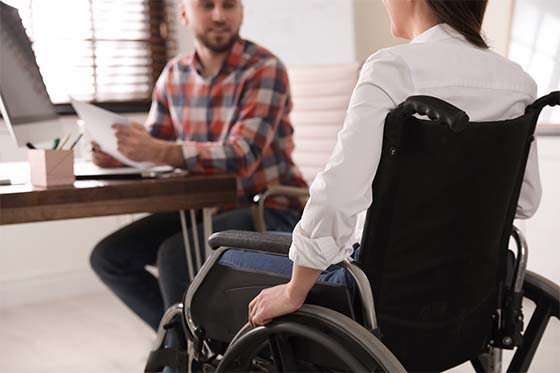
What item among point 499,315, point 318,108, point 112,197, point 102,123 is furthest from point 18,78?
point 318,108

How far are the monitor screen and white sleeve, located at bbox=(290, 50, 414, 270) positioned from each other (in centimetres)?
98

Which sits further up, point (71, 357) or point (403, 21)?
point (403, 21)

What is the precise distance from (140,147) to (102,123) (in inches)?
4.4

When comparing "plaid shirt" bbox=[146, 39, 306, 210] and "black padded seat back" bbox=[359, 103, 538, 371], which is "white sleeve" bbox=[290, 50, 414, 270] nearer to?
"black padded seat back" bbox=[359, 103, 538, 371]

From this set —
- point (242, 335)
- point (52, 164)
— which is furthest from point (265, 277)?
point (52, 164)

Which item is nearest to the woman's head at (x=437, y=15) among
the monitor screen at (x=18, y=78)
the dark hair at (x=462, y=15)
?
the dark hair at (x=462, y=15)

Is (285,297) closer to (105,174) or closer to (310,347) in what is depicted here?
(310,347)

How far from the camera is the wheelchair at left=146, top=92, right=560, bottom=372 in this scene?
1277 millimetres

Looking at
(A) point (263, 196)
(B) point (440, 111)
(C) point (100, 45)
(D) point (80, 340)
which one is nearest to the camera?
(B) point (440, 111)

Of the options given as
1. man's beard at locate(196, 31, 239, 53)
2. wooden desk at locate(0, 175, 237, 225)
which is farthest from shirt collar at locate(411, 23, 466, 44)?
man's beard at locate(196, 31, 239, 53)

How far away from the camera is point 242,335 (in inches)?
55.4

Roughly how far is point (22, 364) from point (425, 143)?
6.39 ft

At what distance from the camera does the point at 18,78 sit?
204cm

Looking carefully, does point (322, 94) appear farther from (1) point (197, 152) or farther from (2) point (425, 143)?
(2) point (425, 143)
